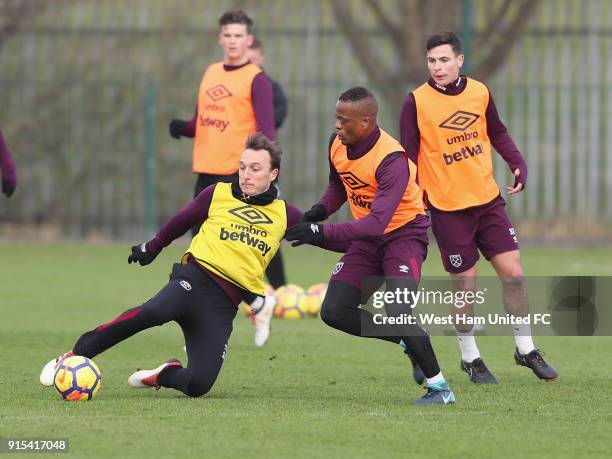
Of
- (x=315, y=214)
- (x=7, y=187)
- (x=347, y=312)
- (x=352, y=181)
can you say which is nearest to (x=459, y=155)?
(x=352, y=181)

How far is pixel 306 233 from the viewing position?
7289 mm

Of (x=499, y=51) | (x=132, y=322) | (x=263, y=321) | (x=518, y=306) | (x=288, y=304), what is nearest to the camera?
(x=132, y=322)

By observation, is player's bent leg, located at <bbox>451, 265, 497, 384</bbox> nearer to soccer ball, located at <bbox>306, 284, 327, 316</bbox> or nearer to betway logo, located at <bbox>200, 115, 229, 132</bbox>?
betway logo, located at <bbox>200, 115, 229, 132</bbox>

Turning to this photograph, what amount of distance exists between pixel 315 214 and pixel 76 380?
5.17 ft

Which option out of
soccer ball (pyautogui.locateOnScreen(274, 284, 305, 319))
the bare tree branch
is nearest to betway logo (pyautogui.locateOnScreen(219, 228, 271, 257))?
soccer ball (pyautogui.locateOnScreen(274, 284, 305, 319))

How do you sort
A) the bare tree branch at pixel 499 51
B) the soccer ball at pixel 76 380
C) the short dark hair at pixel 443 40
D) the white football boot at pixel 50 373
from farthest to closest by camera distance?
the bare tree branch at pixel 499 51 → the short dark hair at pixel 443 40 → the white football boot at pixel 50 373 → the soccer ball at pixel 76 380

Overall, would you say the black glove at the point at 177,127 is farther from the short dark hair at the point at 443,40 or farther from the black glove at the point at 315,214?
the black glove at the point at 315,214

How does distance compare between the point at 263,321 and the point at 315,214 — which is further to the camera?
the point at 263,321

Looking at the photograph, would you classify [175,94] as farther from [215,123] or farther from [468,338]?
[468,338]

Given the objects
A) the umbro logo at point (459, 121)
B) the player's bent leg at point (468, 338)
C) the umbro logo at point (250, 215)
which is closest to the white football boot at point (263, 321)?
the player's bent leg at point (468, 338)

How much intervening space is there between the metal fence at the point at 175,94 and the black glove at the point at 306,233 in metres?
13.2

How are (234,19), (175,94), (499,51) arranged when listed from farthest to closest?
(499,51)
(175,94)
(234,19)

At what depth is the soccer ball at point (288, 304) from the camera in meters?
12.3

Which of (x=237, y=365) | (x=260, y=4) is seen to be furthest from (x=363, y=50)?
(x=237, y=365)
